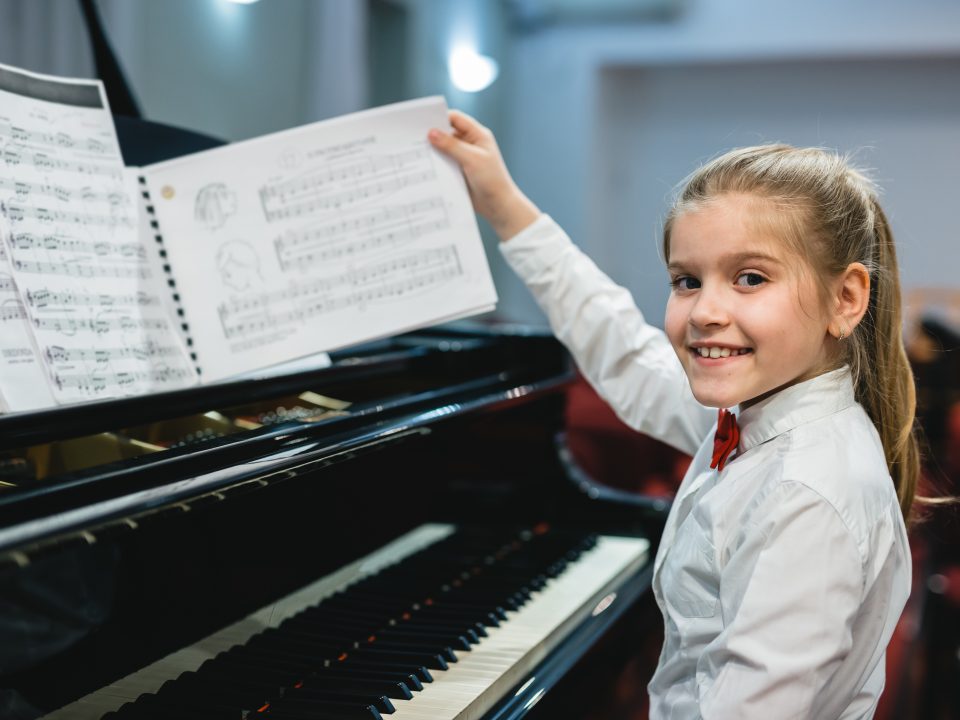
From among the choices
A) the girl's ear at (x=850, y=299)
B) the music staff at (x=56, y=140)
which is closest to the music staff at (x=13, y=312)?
the music staff at (x=56, y=140)

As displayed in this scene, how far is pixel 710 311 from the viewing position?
1.20 m

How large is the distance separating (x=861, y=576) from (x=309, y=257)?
926mm

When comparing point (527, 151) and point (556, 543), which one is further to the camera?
point (527, 151)

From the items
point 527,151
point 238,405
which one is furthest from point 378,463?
point 527,151

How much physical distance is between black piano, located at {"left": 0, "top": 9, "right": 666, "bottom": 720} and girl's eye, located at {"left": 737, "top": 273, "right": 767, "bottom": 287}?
528mm

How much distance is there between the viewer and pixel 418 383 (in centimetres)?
206

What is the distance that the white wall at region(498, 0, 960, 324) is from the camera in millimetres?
8180

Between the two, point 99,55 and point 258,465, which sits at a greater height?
point 99,55

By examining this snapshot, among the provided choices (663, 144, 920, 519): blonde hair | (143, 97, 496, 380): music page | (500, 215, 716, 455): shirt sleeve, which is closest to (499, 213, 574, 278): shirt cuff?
(500, 215, 716, 455): shirt sleeve

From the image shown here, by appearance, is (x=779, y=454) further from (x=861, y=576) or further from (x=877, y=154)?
(x=877, y=154)

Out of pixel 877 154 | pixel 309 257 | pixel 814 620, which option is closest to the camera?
pixel 814 620

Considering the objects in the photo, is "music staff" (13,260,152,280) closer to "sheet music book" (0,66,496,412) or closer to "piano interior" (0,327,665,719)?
"sheet music book" (0,66,496,412)

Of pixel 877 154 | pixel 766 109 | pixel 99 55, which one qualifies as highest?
pixel 99 55

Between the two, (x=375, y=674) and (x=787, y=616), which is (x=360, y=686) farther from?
(x=787, y=616)
